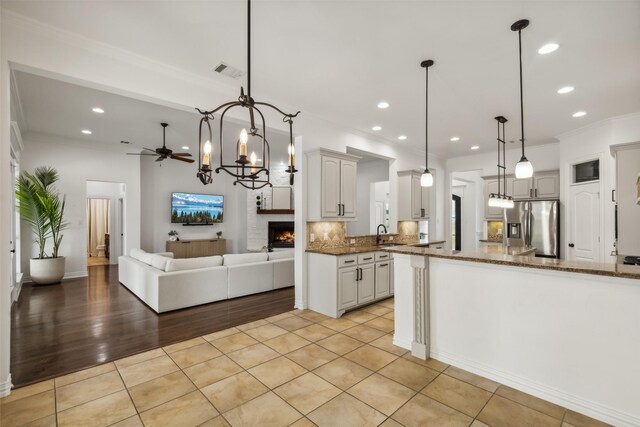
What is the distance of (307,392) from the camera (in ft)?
7.97

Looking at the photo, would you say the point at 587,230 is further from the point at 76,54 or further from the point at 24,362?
the point at 24,362

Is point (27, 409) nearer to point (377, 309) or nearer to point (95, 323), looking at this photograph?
point (95, 323)

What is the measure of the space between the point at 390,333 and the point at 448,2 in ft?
11.2

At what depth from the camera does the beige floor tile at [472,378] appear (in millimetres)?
2516

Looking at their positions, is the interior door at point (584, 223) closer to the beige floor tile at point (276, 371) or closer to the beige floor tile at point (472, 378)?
the beige floor tile at point (472, 378)

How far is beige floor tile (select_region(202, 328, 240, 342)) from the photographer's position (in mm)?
3480

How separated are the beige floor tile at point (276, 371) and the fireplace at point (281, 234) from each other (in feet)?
21.1

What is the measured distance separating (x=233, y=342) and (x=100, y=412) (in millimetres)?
1354

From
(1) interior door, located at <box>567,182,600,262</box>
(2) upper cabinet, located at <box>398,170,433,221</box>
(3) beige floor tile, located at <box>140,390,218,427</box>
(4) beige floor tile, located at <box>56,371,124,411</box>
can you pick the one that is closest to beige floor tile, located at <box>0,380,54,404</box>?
(4) beige floor tile, located at <box>56,371,124,411</box>

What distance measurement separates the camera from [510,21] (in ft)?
7.98

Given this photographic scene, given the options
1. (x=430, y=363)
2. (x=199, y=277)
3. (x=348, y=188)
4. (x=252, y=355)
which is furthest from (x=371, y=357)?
(x=199, y=277)

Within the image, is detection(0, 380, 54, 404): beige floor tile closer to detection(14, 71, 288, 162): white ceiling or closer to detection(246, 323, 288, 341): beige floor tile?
detection(246, 323, 288, 341): beige floor tile

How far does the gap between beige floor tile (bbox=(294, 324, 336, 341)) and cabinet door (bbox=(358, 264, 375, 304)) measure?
3.02 ft

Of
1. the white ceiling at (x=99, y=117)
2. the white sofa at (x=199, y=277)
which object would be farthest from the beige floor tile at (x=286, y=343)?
the white ceiling at (x=99, y=117)
